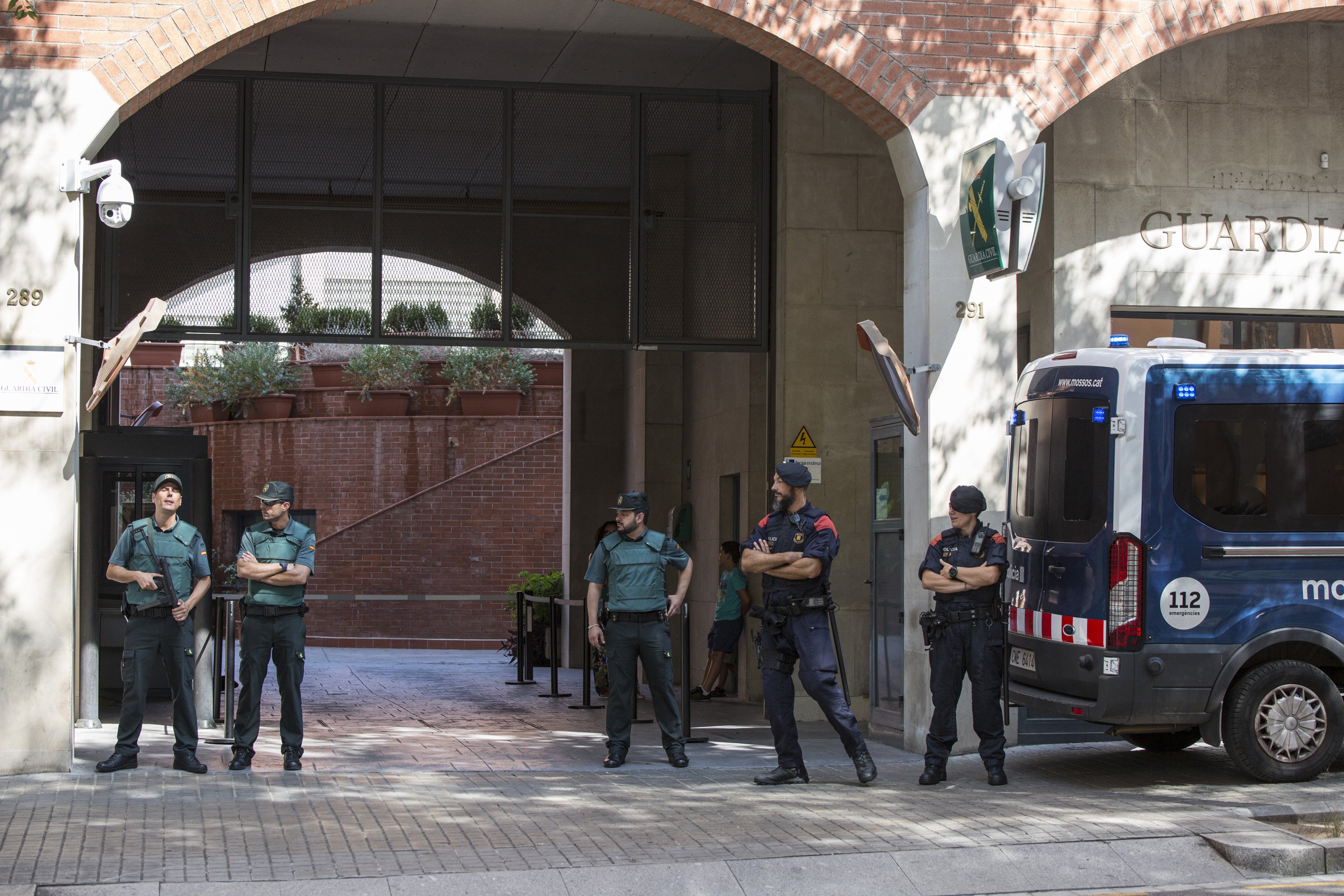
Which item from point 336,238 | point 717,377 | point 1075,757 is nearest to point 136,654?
point 336,238

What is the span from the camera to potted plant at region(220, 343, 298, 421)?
1061 inches

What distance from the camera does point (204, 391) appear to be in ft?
91.7

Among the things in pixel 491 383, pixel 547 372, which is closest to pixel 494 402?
pixel 491 383

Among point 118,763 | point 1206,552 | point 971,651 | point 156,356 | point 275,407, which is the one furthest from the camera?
point 156,356

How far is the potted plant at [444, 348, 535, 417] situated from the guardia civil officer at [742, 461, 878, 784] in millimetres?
18306

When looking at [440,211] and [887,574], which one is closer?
[887,574]

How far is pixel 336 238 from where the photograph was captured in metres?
12.3

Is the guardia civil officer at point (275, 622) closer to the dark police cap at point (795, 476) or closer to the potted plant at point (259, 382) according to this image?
the dark police cap at point (795, 476)

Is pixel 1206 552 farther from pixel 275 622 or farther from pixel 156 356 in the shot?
pixel 156 356

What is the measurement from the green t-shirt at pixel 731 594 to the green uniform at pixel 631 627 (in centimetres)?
428

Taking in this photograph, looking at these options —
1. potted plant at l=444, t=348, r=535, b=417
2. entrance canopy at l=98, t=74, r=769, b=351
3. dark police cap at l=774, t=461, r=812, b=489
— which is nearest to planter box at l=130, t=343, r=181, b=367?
potted plant at l=444, t=348, r=535, b=417

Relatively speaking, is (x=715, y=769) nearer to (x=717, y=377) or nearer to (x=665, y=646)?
(x=665, y=646)

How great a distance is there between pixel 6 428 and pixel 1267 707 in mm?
7580

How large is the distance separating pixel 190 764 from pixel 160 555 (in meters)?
1.28
